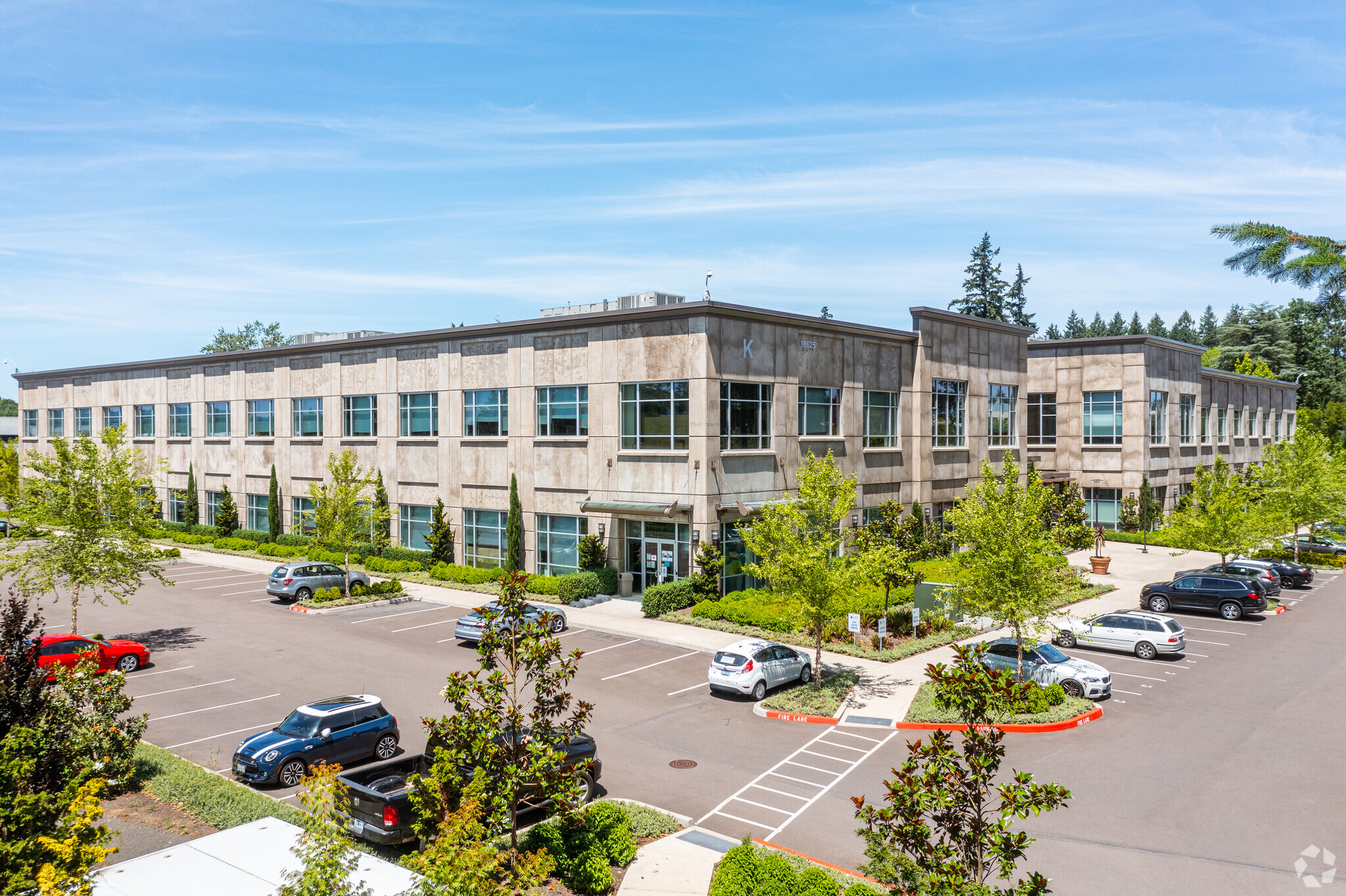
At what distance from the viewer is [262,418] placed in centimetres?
5688

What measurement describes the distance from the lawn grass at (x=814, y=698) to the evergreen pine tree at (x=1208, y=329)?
5746 inches

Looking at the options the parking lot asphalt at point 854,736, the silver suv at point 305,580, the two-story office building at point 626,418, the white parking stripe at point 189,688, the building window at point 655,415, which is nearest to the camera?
the parking lot asphalt at point 854,736

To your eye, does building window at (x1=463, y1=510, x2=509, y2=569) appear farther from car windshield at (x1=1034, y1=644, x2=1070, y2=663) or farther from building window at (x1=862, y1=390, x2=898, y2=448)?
car windshield at (x1=1034, y1=644, x2=1070, y2=663)

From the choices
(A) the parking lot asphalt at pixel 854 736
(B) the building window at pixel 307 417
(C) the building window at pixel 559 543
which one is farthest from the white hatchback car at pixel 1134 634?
(B) the building window at pixel 307 417

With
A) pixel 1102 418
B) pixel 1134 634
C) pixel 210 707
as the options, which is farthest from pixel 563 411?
pixel 1102 418

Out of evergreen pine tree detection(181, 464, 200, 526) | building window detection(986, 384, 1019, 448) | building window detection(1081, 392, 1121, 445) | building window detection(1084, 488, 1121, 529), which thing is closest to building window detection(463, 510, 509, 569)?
evergreen pine tree detection(181, 464, 200, 526)

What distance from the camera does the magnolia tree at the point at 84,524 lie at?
96.7 feet

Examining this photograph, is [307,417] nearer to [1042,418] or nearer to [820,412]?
[820,412]

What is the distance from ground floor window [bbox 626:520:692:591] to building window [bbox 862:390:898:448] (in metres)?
11.8

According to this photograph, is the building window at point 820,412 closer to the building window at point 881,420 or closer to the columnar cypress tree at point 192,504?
the building window at point 881,420

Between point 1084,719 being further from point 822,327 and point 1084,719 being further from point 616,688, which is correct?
point 822,327

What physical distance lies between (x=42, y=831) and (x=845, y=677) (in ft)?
66.7

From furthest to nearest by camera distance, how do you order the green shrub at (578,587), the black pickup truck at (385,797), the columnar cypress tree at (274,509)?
the columnar cypress tree at (274,509) → the green shrub at (578,587) → the black pickup truck at (385,797)

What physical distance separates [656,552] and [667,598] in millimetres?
3444
